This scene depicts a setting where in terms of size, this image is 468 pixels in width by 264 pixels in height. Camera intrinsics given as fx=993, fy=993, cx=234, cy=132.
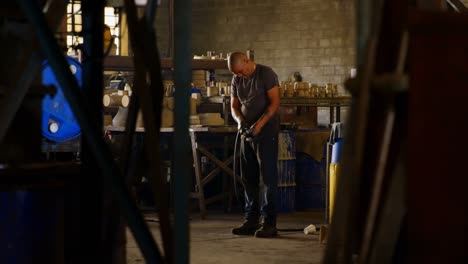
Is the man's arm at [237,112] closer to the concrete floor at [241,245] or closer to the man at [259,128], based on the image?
the man at [259,128]

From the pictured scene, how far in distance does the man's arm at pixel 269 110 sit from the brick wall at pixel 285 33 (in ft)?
29.2

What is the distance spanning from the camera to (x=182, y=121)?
186 inches

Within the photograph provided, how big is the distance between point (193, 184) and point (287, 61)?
727 cm

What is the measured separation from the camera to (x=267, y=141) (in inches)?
427

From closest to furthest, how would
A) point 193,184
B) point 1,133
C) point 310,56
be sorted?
point 1,133
point 193,184
point 310,56

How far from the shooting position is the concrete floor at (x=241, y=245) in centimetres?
920

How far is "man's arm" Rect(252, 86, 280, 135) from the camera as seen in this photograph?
1081 centimetres

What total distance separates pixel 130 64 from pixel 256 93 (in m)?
4.34

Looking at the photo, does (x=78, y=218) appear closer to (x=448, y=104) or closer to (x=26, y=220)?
(x=26, y=220)

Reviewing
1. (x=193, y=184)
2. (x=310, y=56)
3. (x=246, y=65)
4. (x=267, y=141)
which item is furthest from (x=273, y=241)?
(x=310, y=56)

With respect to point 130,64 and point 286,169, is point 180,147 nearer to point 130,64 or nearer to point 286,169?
point 286,169

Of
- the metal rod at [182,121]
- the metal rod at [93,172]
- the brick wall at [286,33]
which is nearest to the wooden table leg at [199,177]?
the metal rod at [93,172]

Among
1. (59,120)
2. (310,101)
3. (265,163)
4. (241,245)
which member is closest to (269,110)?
(265,163)

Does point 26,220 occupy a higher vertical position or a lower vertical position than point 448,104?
lower
